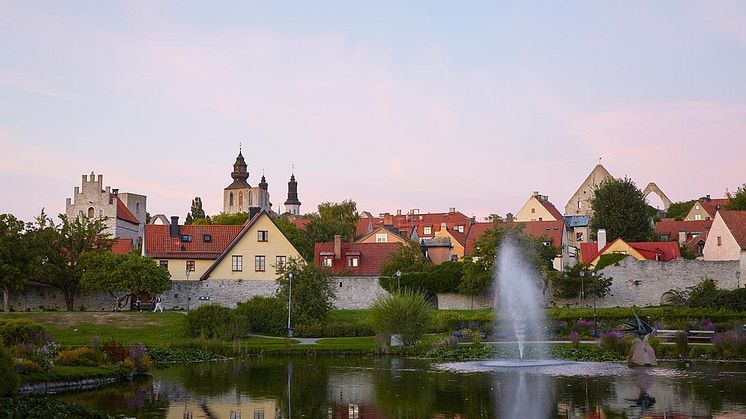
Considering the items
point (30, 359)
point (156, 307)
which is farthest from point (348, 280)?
point (30, 359)

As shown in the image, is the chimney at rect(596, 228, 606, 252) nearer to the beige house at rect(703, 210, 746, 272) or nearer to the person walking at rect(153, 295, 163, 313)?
the beige house at rect(703, 210, 746, 272)

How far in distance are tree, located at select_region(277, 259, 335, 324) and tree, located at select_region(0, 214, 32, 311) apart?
56.3 feet

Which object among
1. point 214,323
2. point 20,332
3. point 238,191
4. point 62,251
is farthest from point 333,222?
point 238,191

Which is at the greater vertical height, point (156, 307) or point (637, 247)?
point (637, 247)

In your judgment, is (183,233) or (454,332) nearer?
(454,332)

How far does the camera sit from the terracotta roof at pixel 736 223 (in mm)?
64744

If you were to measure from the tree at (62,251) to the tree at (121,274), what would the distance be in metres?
2.14

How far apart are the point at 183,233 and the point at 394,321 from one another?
34.0 metres

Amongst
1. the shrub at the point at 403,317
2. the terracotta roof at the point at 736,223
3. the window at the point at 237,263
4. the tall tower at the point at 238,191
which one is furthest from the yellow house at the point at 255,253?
the tall tower at the point at 238,191

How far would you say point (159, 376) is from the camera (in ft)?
97.1

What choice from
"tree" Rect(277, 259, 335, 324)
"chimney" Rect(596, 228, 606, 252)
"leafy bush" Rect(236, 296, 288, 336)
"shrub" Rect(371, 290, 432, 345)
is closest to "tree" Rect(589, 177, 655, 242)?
"chimney" Rect(596, 228, 606, 252)

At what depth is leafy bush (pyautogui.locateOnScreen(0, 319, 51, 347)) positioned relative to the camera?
104ft

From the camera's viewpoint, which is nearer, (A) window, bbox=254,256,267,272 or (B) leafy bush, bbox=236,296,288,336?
(B) leafy bush, bbox=236,296,288,336

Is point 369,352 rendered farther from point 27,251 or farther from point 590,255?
point 590,255
